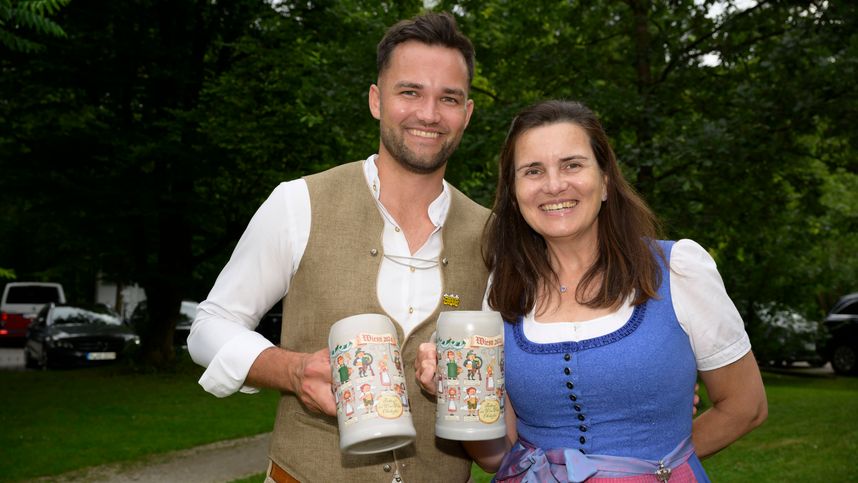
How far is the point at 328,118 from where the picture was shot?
33.7 ft

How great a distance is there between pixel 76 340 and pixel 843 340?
49.1ft

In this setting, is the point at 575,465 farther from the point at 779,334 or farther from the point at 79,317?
the point at 79,317

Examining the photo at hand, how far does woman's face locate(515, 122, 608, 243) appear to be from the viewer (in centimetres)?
246

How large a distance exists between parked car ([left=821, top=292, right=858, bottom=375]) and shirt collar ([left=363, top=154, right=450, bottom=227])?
1552 centimetres

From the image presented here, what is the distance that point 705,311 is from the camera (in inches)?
92.6

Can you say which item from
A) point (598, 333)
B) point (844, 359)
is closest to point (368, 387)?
point (598, 333)

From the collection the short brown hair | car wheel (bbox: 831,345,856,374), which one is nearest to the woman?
the short brown hair

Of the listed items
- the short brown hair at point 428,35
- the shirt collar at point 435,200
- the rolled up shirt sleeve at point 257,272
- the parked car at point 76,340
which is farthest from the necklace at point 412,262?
the parked car at point 76,340

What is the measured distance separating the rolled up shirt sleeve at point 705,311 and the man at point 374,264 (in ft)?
2.14

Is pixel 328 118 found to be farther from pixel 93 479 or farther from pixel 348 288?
pixel 348 288

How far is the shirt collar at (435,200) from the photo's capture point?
2802 mm

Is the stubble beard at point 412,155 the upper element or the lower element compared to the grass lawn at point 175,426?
upper

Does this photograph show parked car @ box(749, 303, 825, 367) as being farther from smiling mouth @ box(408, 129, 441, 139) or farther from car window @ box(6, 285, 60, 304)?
car window @ box(6, 285, 60, 304)

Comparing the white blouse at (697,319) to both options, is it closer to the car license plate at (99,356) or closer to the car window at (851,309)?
the car license plate at (99,356)
